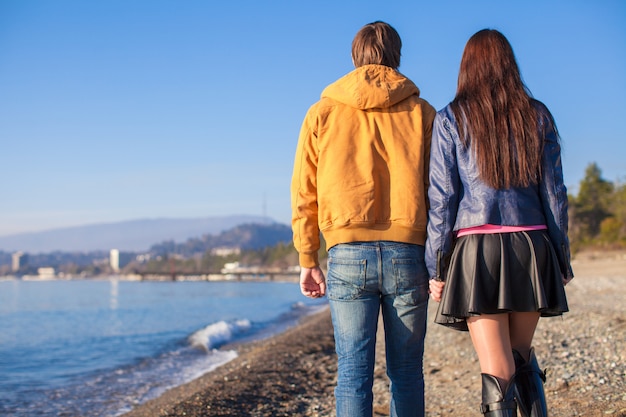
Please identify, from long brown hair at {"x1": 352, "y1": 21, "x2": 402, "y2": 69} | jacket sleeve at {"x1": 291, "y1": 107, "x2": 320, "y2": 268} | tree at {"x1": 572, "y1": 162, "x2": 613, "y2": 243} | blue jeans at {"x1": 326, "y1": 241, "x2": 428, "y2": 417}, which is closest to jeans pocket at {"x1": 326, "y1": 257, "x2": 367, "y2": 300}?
blue jeans at {"x1": 326, "y1": 241, "x2": 428, "y2": 417}

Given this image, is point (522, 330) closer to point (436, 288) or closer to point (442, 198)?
point (436, 288)

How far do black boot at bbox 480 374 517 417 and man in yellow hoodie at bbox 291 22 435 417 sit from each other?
28 centimetres

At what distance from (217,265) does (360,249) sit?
149 m

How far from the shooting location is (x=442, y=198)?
2.57 m

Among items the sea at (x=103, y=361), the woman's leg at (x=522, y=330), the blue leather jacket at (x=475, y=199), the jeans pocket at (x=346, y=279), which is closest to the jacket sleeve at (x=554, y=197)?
the blue leather jacket at (x=475, y=199)

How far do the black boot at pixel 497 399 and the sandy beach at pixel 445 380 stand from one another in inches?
60.8

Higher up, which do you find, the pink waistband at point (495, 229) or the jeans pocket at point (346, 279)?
the pink waistband at point (495, 229)

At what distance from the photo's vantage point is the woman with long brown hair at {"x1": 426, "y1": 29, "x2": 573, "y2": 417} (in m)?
2.48

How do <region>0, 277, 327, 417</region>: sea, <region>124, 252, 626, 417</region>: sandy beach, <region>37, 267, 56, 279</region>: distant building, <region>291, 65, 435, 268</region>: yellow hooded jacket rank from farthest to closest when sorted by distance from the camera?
<region>37, 267, 56, 279</region>: distant building, <region>0, 277, 327, 417</region>: sea, <region>124, 252, 626, 417</region>: sandy beach, <region>291, 65, 435, 268</region>: yellow hooded jacket

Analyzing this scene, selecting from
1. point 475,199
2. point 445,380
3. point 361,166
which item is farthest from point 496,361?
point 445,380

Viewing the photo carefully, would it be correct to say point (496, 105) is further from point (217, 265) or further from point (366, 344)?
point (217, 265)

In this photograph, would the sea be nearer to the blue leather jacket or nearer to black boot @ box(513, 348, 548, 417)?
black boot @ box(513, 348, 548, 417)

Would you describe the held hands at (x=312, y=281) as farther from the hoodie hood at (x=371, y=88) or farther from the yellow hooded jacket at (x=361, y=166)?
the hoodie hood at (x=371, y=88)

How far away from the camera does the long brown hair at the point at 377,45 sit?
8.91 ft
